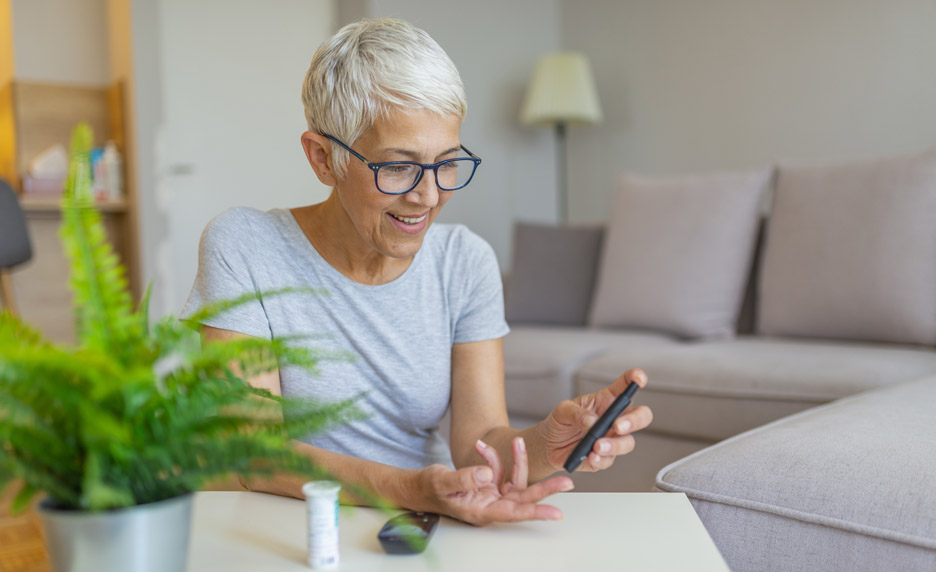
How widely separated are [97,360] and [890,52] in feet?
10.1

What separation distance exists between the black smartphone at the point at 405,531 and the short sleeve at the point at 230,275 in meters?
0.40

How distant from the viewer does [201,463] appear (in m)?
0.49

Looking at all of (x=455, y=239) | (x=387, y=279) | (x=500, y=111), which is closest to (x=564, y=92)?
(x=500, y=111)

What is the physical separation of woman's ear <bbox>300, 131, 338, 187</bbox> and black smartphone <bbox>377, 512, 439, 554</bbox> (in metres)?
0.54

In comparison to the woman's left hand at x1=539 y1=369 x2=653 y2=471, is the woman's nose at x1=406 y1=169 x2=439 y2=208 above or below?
above

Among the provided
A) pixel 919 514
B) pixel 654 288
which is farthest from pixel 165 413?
pixel 654 288

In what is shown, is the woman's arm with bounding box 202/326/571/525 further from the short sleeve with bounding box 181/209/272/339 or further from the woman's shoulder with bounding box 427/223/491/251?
the woman's shoulder with bounding box 427/223/491/251

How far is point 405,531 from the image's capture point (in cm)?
68

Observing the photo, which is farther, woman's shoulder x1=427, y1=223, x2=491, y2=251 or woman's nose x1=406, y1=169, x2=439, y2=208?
woman's shoulder x1=427, y1=223, x2=491, y2=251

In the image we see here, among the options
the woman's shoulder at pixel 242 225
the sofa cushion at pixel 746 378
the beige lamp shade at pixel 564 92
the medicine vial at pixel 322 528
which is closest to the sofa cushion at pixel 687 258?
the sofa cushion at pixel 746 378

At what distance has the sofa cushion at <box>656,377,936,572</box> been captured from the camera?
2.87 feet

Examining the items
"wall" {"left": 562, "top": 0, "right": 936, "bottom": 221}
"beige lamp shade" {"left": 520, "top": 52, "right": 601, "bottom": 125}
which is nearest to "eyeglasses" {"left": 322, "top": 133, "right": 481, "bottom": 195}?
"wall" {"left": 562, "top": 0, "right": 936, "bottom": 221}

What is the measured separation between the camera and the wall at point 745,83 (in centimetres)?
286

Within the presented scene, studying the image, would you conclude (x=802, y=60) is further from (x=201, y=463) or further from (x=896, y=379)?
(x=201, y=463)
